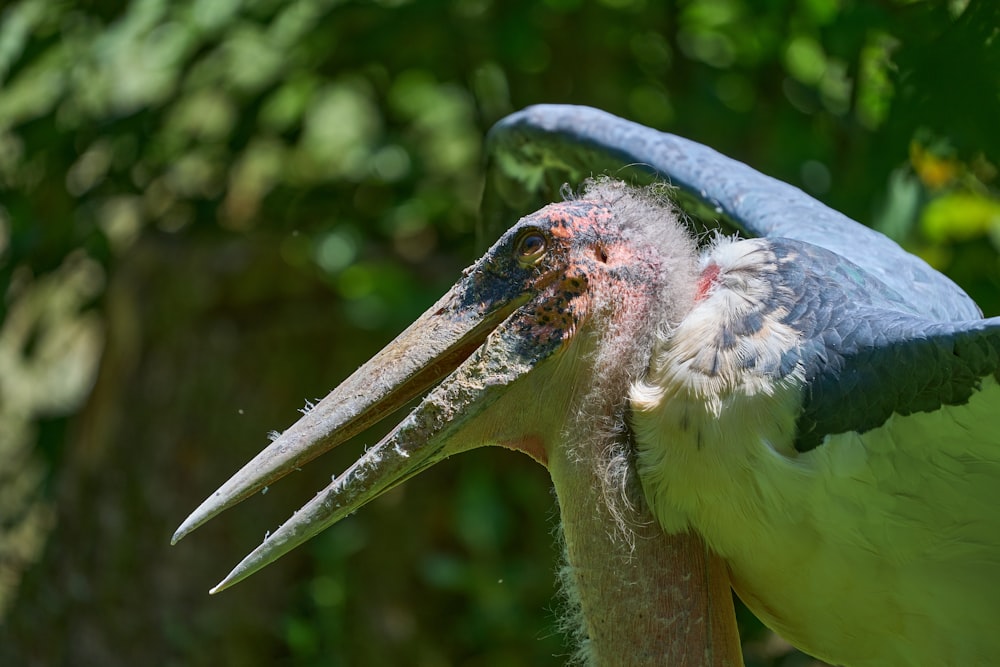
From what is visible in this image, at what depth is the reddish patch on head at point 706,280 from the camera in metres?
1.84

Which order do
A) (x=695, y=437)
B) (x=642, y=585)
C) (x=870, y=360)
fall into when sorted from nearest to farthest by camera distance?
1. (x=870, y=360)
2. (x=695, y=437)
3. (x=642, y=585)

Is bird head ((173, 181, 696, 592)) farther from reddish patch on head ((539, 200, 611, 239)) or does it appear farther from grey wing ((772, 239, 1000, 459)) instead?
grey wing ((772, 239, 1000, 459))

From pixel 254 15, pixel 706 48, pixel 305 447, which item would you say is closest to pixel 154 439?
pixel 254 15

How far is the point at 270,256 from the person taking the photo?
4.42 metres

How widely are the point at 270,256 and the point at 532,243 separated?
2721 mm

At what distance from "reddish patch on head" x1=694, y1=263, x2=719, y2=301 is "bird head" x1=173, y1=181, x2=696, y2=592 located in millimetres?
15

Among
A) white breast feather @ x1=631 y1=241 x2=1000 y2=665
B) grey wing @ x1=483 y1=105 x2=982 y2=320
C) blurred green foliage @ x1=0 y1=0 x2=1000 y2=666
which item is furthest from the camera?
blurred green foliage @ x1=0 y1=0 x2=1000 y2=666

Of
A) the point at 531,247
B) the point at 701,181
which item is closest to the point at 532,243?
the point at 531,247

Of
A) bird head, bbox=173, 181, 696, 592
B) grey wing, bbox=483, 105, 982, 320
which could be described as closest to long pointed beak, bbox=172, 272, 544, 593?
bird head, bbox=173, 181, 696, 592

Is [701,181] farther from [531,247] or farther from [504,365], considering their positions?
[504,365]

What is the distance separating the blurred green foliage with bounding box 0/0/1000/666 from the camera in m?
3.86

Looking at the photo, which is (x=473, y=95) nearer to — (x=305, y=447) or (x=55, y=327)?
(x=55, y=327)

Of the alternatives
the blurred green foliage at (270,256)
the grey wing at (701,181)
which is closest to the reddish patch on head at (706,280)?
the grey wing at (701,181)

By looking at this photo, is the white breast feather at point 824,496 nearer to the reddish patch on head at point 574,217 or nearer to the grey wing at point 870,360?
the grey wing at point 870,360
